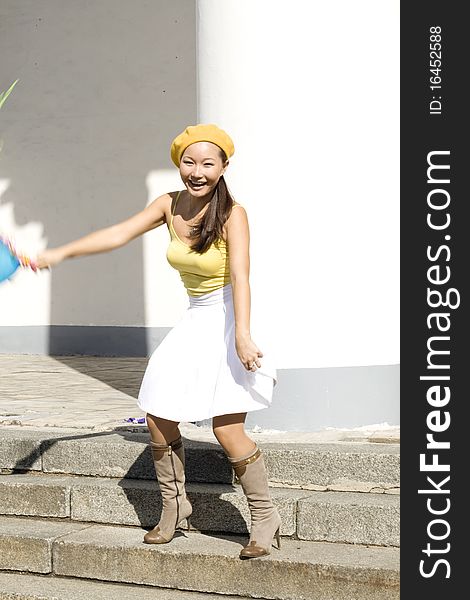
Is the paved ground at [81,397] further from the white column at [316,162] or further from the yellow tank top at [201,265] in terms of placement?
the yellow tank top at [201,265]

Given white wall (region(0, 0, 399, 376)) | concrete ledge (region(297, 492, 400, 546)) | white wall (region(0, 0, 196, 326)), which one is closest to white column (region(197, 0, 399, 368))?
white wall (region(0, 0, 399, 376))

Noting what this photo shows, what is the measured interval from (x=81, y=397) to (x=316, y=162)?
8.56 feet

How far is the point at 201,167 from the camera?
491 centimetres

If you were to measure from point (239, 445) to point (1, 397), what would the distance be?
142 inches

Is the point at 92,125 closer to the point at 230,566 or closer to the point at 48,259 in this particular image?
the point at 48,259

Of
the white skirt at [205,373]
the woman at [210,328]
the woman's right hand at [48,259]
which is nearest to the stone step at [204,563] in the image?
the woman at [210,328]

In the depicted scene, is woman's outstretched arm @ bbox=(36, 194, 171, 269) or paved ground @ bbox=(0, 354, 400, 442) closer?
woman's outstretched arm @ bbox=(36, 194, 171, 269)

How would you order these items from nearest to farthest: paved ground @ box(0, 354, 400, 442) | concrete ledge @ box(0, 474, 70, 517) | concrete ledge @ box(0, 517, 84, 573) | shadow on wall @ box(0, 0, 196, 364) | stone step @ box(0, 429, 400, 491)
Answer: concrete ledge @ box(0, 517, 84, 573)
stone step @ box(0, 429, 400, 491)
concrete ledge @ box(0, 474, 70, 517)
paved ground @ box(0, 354, 400, 442)
shadow on wall @ box(0, 0, 196, 364)

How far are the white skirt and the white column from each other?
1561 mm

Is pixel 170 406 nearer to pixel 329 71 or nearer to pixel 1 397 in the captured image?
pixel 329 71

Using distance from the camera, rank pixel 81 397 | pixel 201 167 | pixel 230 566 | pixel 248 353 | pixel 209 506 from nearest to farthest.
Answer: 1. pixel 248 353
2. pixel 201 167
3. pixel 230 566
4. pixel 209 506
5. pixel 81 397

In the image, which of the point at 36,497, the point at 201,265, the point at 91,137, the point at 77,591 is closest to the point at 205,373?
the point at 201,265

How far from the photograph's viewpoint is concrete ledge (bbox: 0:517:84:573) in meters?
5.45

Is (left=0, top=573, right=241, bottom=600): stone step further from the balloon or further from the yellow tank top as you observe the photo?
the balloon
